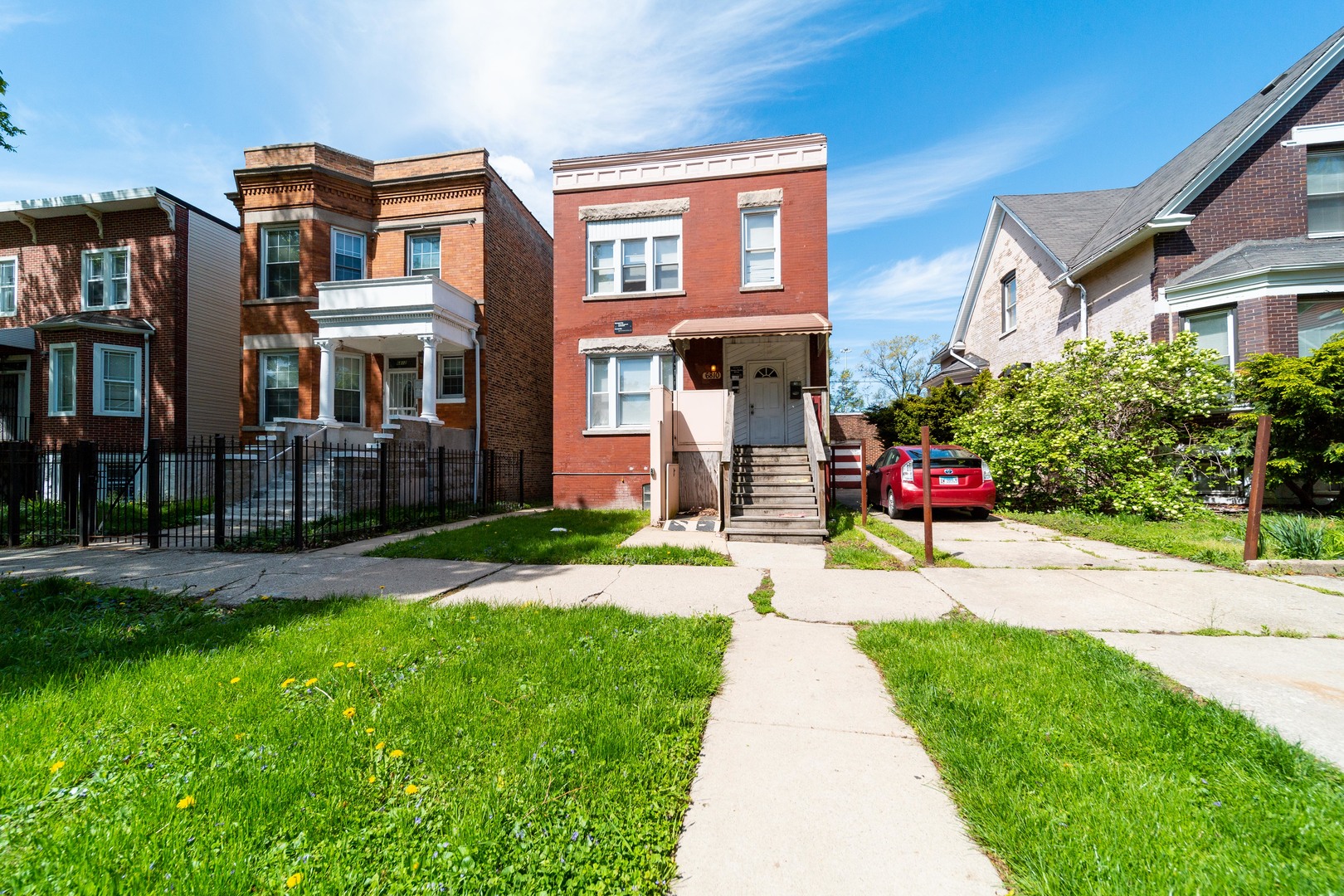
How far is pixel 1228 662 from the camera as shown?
3832 millimetres

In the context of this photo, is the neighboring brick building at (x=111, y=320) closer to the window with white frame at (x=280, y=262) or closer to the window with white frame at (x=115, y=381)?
the window with white frame at (x=115, y=381)

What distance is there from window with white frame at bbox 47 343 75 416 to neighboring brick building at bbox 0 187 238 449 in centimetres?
3

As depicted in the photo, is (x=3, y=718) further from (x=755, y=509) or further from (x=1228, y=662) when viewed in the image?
(x=755, y=509)

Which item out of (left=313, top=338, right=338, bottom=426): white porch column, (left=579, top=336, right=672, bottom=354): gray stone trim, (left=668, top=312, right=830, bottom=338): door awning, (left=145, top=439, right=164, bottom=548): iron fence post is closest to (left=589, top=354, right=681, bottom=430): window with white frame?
(left=579, top=336, right=672, bottom=354): gray stone trim

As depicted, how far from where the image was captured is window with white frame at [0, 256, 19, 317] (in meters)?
17.8

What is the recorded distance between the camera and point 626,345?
14242 millimetres

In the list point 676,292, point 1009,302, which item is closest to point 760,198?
point 676,292

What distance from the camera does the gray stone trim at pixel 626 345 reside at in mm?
14109

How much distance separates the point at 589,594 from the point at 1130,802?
178 inches

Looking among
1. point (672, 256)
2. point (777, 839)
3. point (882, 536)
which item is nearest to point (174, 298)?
point (672, 256)

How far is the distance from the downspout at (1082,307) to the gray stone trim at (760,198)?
29.2ft

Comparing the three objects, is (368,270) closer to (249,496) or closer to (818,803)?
(249,496)

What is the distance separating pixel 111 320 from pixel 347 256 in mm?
7554

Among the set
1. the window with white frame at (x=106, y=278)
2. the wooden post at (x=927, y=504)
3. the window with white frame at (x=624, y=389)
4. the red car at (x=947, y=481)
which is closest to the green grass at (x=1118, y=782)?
the wooden post at (x=927, y=504)
